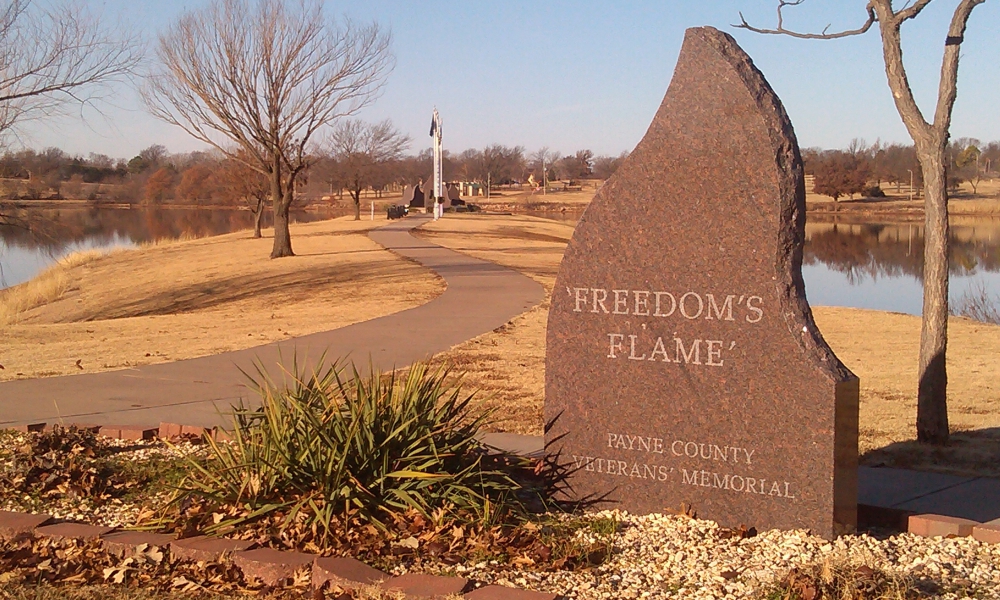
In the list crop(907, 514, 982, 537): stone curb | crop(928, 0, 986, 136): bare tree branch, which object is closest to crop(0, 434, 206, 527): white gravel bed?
crop(907, 514, 982, 537): stone curb

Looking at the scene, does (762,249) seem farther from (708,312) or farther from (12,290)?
(12,290)

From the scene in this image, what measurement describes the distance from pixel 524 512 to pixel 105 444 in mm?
3167

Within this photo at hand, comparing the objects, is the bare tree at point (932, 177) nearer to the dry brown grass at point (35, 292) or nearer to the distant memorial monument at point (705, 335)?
the distant memorial monument at point (705, 335)

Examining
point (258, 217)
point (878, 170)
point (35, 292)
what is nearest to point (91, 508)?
point (35, 292)

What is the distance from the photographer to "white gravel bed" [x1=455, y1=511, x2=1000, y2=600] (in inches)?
169

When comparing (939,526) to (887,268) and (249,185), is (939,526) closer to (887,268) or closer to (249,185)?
(887,268)

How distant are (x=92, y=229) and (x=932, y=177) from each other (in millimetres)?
56661

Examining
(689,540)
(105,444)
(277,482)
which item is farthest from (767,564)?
(105,444)

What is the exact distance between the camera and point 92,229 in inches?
2263

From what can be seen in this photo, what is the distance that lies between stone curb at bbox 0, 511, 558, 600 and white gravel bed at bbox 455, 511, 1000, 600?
328 millimetres

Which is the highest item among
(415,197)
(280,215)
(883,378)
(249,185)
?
(249,185)

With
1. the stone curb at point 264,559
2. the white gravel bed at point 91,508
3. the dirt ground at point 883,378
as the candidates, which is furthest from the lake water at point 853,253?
the stone curb at point 264,559

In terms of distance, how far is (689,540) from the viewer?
198 inches

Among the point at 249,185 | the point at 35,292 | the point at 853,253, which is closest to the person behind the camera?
the point at 35,292
